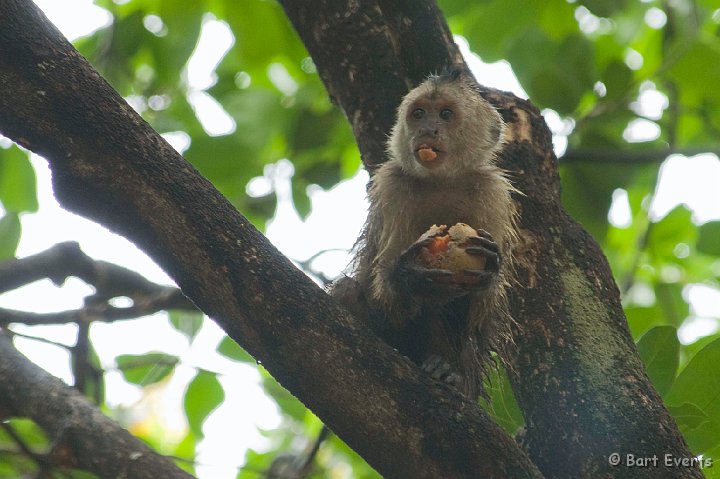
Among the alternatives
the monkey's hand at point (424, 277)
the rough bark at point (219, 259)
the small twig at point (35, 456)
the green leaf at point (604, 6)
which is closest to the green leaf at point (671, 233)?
the green leaf at point (604, 6)

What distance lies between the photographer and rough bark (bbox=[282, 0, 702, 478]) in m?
3.19

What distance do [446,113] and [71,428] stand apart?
7.39 ft

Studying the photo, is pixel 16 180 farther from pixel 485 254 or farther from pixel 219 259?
pixel 485 254

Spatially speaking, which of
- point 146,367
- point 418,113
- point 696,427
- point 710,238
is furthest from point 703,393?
point 146,367

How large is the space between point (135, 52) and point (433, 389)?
309 centimetres

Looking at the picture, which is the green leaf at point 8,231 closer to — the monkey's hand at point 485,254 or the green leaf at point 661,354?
the monkey's hand at point 485,254

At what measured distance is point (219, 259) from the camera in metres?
2.73

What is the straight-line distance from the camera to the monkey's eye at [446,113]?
4170 millimetres

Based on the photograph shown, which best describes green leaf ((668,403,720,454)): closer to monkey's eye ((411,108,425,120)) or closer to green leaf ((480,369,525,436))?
green leaf ((480,369,525,436))

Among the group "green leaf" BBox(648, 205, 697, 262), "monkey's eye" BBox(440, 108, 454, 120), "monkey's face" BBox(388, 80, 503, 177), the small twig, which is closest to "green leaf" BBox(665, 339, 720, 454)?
"monkey's face" BBox(388, 80, 503, 177)

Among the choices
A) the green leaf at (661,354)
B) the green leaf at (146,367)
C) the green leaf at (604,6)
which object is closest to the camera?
the green leaf at (661,354)

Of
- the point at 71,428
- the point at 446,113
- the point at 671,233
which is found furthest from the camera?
the point at 671,233

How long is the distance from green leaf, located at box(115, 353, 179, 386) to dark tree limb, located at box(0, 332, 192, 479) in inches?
47.0

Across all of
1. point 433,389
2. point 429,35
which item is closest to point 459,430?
point 433,389
